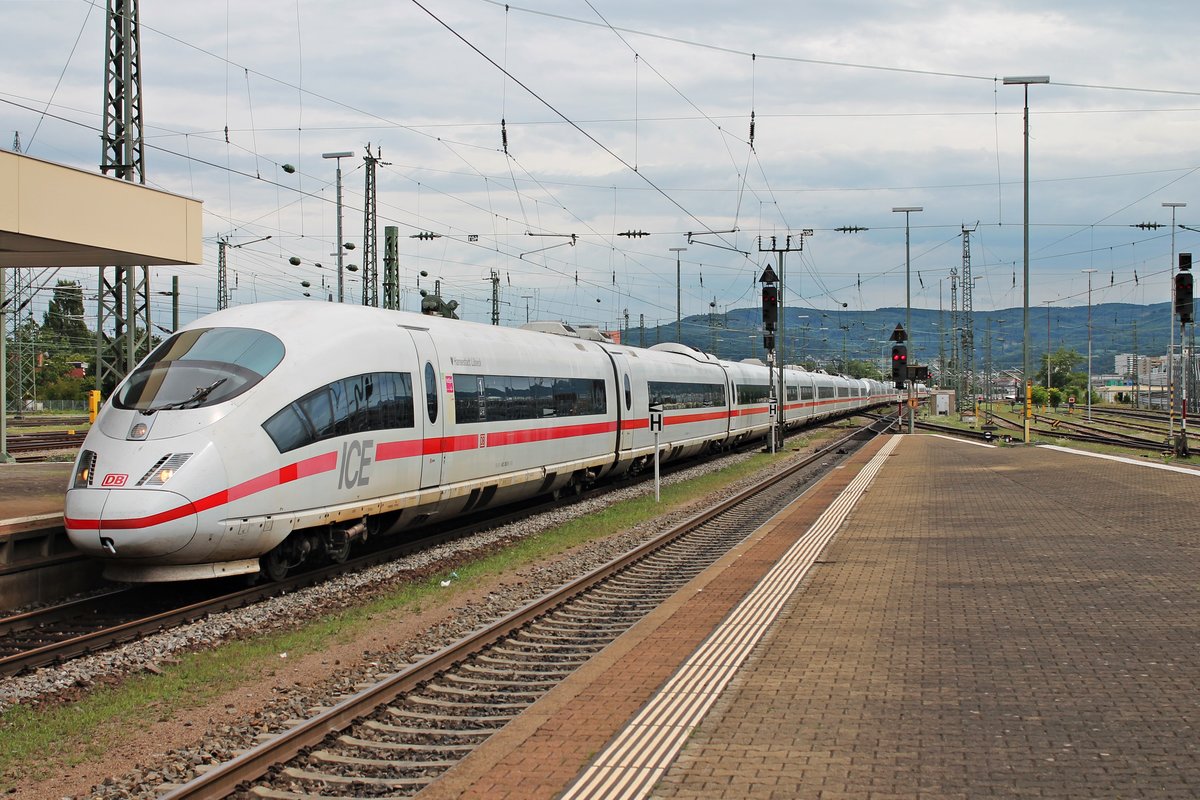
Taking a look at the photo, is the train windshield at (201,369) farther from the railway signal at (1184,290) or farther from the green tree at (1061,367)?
the green tree at (1061,367)

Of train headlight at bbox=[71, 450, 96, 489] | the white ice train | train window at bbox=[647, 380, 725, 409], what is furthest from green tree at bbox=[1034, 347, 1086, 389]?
train headlight at bbox=[71, 450, 96, 489]

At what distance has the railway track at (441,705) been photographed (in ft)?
21.0

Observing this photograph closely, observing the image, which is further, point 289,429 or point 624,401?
point 624,401

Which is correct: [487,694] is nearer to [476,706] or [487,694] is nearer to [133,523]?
[476,706]

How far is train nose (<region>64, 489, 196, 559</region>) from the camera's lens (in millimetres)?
10820

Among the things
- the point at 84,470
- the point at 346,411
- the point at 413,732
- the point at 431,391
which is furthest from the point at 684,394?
the point at 413,732

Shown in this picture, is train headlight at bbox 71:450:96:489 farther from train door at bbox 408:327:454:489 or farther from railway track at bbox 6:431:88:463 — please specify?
railway track at bbox 6:431:88:463

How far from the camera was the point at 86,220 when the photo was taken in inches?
707

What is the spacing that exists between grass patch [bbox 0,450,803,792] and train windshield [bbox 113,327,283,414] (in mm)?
2932

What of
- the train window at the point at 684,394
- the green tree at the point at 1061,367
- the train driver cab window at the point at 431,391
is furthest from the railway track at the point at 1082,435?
the green tree at the point at 1061,367

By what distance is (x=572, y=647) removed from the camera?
393 inches

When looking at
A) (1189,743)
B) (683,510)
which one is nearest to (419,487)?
(683,510)

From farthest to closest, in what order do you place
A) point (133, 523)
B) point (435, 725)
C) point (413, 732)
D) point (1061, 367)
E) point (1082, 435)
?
1. point (1061, 367)
2. point (1082, 435)
3. point (133, 523)
4. point (435, 725)
5. point (413, 732)

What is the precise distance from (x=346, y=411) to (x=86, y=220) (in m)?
7.77
